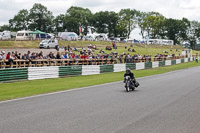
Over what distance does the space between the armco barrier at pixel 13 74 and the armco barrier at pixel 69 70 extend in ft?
13.6

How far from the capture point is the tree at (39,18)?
120 m

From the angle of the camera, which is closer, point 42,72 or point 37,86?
point 37,86

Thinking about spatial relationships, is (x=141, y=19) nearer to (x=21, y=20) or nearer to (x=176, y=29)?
(x=176, y=29)

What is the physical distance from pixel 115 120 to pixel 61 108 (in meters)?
2.54

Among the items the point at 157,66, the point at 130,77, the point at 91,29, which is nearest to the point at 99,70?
the point at 130,77

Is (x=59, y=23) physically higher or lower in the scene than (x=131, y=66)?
higher

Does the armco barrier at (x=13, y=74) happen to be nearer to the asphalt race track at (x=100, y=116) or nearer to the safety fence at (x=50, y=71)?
the safety fence at (x=50, y=71)

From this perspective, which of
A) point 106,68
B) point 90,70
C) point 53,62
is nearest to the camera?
point 53,62

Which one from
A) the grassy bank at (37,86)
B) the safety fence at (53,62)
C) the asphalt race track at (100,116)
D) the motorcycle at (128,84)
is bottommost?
the grassy bank at (37,86)

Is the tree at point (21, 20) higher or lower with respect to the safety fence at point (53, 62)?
higher

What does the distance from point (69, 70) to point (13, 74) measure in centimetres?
642

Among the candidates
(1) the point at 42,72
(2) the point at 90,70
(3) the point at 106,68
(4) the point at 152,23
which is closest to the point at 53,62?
(1) the point at 42,72

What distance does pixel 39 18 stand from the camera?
120562mm

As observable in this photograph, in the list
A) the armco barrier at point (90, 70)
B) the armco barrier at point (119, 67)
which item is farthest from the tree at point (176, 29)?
the armco barrier at point (90, 70)
